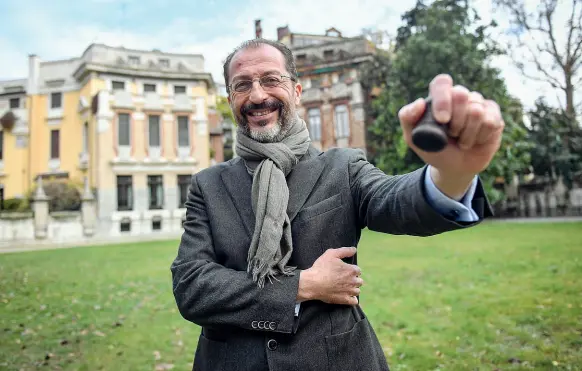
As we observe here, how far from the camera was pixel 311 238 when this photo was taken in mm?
1805

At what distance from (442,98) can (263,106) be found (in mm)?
1079

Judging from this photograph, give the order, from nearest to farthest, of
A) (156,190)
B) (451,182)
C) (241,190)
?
(451,182)
(241,190)
(156,190)

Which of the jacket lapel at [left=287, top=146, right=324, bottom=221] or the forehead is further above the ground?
the forehead

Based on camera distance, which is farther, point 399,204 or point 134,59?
point 134,59

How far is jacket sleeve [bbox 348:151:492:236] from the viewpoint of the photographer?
1.35 m

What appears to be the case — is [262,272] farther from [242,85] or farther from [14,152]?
[14,152]

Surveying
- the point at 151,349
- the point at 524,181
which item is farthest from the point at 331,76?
the point at 151,349

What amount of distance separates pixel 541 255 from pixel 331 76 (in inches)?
809

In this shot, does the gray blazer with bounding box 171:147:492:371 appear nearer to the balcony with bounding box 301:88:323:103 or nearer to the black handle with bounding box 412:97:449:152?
the black handle with bounding box 412:97:449:152

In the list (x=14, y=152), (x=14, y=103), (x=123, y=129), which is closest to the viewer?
(x=123, y=129)

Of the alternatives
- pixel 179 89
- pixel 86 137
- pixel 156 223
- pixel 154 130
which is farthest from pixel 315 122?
pixel 86 137

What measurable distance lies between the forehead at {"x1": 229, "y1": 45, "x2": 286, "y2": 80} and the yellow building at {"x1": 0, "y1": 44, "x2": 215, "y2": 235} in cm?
2516

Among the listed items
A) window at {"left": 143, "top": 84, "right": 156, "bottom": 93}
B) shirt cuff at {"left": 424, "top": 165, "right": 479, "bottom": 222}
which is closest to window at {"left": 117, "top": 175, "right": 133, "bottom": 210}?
window at {"left": 143, "top": 84, "right": 156, "bottom": 93}

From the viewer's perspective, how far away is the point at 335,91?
27734 mm
